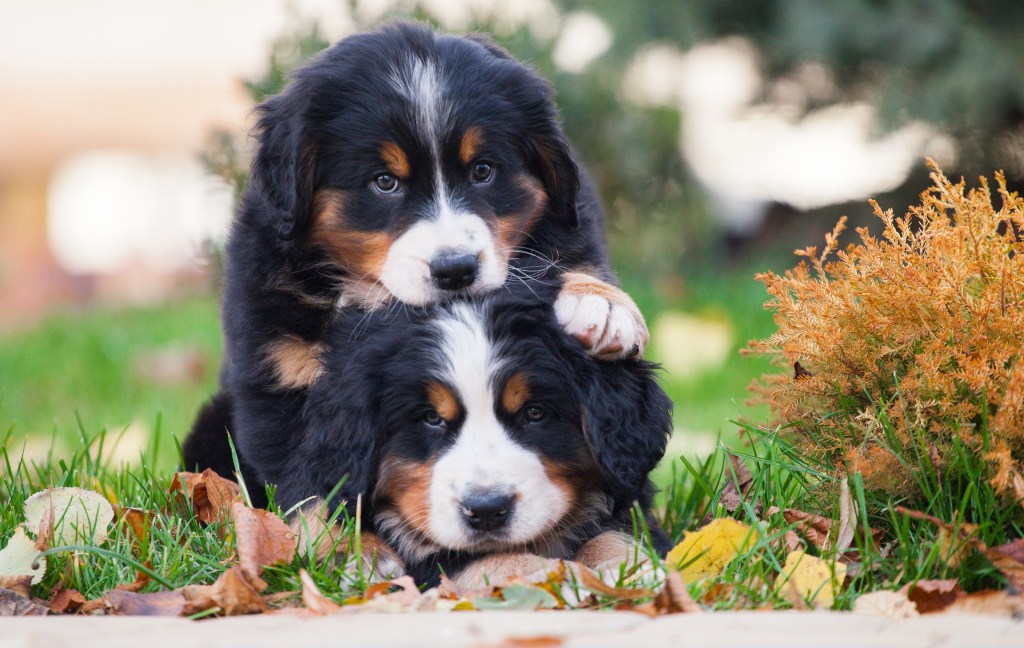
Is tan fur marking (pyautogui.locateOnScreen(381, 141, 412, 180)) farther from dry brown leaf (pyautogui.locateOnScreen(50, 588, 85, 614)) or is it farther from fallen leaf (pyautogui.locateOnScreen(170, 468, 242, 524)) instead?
dry brown leaf (pyautogui.locateOnScreen(50, 588, 85, 614))

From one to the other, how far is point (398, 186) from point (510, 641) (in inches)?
62.3

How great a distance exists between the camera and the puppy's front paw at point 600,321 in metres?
2.94

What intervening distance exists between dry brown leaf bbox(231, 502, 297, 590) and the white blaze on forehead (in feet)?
1.12

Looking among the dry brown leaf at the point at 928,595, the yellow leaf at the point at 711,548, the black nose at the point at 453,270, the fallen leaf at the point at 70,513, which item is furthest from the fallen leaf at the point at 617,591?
the fallen leaf at the point at 70,513

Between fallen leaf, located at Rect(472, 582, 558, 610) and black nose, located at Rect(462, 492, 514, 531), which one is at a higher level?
black nose, located at Rect(462, 492, 514, 531)

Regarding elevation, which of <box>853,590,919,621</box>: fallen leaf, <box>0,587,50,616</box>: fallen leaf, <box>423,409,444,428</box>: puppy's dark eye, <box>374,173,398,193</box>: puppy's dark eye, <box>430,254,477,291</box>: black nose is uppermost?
<box>374,173,398,193</box>: puppy's dark eye

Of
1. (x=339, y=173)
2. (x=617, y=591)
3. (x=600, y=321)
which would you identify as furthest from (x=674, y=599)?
(x=339, y=173)

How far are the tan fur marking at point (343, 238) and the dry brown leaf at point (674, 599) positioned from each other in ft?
4.13

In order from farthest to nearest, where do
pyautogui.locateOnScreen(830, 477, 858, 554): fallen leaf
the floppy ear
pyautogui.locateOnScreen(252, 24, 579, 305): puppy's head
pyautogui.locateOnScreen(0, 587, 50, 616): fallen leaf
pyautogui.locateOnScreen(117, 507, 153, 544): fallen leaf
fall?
the floppy ear < pyautogui.locateOnScreen(252, 24, 579, 305): puppy's head < pyautogui.locateOnScreen(117, 507, 153, 544): fallen leaf < pyautogui.locateOnScreen(830, 477, 858, 554): fallen leaf < pyautogui.locateOnScreen(0, 587, 50, 616): fallen leaf

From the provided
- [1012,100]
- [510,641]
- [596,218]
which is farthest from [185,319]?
[510,641]

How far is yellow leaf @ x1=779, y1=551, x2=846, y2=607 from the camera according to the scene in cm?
242

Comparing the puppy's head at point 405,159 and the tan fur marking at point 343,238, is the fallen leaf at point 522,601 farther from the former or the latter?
the tan fur marking at point 343,238

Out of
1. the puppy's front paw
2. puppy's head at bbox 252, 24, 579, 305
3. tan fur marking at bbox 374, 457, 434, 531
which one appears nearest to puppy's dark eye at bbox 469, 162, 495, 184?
puppy's head at bbox 252, 24, 579, 305

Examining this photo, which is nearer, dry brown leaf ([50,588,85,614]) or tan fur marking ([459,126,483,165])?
dry brown leaf ([50,588,85,614])
